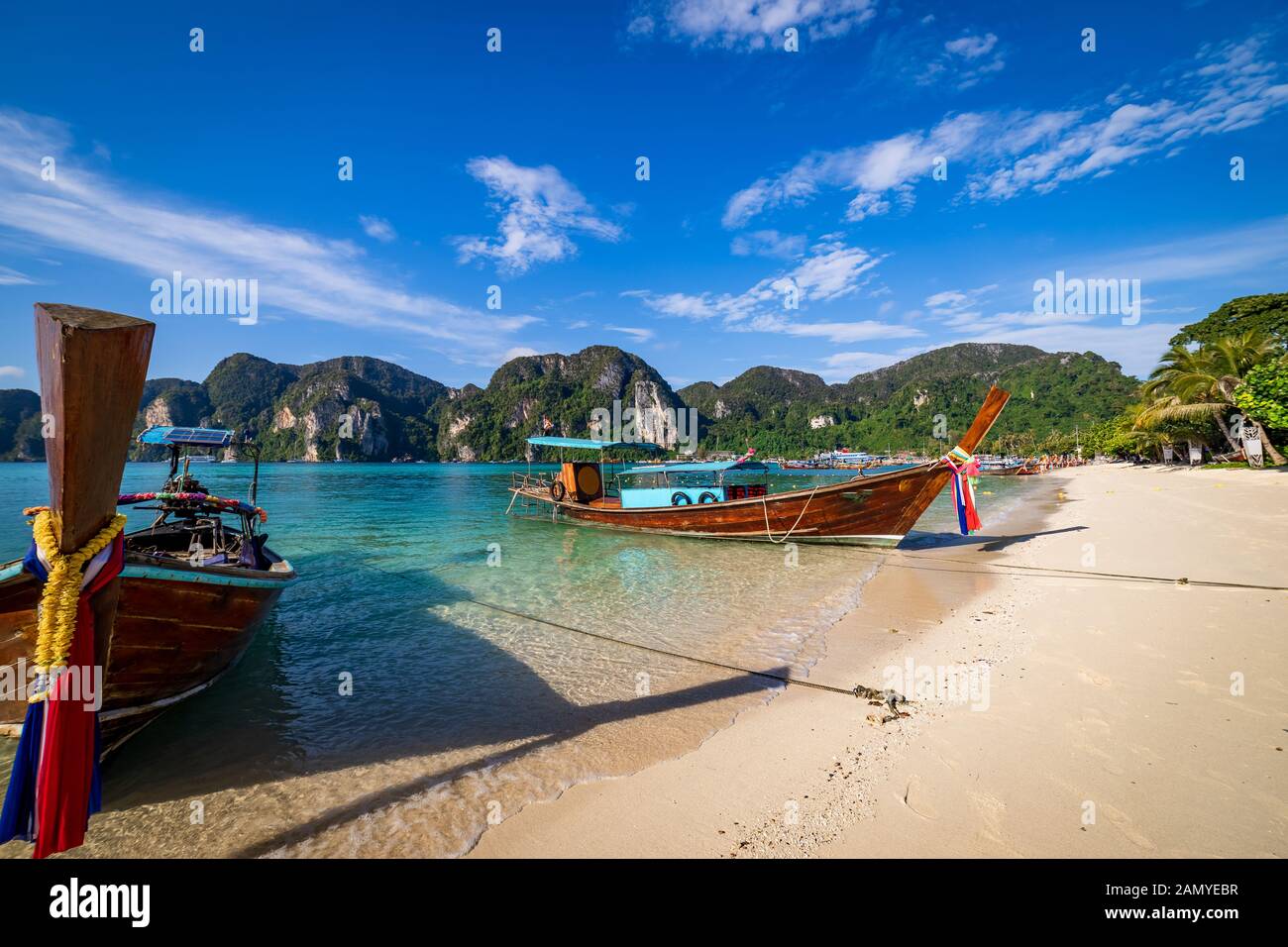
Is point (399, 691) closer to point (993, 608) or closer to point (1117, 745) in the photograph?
point (1117, 745)

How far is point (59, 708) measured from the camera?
240cm

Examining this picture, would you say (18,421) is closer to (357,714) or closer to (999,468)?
(357,714)

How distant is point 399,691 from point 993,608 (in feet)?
33.1

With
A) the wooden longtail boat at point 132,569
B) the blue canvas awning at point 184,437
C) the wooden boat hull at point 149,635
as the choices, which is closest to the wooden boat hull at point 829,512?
the wooden longtail boat at point 132,569

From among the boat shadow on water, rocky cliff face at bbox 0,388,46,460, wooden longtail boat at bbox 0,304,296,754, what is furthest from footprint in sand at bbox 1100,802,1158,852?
rocky cliff face at bbox 0,388,46,460

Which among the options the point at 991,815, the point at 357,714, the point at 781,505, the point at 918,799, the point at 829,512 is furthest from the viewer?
the point at 781,505

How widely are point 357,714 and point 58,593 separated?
4488mm

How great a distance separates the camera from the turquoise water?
170 inches

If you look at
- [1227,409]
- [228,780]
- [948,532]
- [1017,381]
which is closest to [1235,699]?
[228,780]

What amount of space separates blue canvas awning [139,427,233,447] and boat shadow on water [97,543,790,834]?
3451mm

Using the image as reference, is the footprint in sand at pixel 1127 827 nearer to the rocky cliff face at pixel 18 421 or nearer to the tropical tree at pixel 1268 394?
the tropical tree at pixel 1268 394

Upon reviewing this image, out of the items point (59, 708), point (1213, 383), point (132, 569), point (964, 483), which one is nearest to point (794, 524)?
point (964, 483)

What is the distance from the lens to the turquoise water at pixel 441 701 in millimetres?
4324

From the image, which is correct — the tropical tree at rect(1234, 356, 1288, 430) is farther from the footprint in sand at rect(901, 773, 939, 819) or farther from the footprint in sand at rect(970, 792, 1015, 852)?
the footprint in sand at rect(901, 773, 939, 819)
